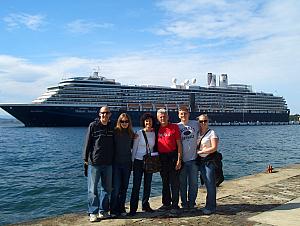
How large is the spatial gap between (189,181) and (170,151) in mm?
650

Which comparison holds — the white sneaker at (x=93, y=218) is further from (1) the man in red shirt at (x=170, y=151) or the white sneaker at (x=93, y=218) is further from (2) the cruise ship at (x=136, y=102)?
(2) the cruise ship at (x=136, y=102)

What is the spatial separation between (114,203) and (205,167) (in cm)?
143

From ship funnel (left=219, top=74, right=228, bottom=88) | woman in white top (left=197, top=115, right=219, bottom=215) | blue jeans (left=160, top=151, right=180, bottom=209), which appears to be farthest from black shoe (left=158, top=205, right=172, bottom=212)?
ship funnel (left=219, top=74, right=228, bottom=88)

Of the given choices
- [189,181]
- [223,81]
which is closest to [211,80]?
[223,81]

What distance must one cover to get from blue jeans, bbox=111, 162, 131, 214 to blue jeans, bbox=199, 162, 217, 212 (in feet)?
3.77

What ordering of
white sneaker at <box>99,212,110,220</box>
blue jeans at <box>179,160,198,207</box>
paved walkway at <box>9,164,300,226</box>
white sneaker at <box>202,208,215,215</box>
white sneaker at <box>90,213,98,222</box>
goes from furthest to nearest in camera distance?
blue jeans at <box>179,160,198,207</box> → white sneaker at <box>202,208,215,215</box> → white sneaker at <box>99,212,110,220</box> → white sneaker at <box>90,213,98,222</box> → paved walkway at <box>9,164,300,226</box>

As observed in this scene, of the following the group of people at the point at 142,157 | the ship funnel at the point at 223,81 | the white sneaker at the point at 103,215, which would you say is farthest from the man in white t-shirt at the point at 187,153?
the ship funnel at the point at 223,81

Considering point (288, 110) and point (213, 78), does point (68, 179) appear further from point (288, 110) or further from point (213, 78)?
point (288, 110)

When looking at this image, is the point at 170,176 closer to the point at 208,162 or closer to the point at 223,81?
the point at 208,162

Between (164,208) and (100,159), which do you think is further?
(164,208)

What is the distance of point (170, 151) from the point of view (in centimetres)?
538

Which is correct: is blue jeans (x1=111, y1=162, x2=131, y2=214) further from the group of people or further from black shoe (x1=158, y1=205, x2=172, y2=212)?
black shoe (x1=158, y1=205, x2=172, y2=212)

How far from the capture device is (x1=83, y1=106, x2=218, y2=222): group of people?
521 centimetres

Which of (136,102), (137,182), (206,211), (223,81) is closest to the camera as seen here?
(206,211)
